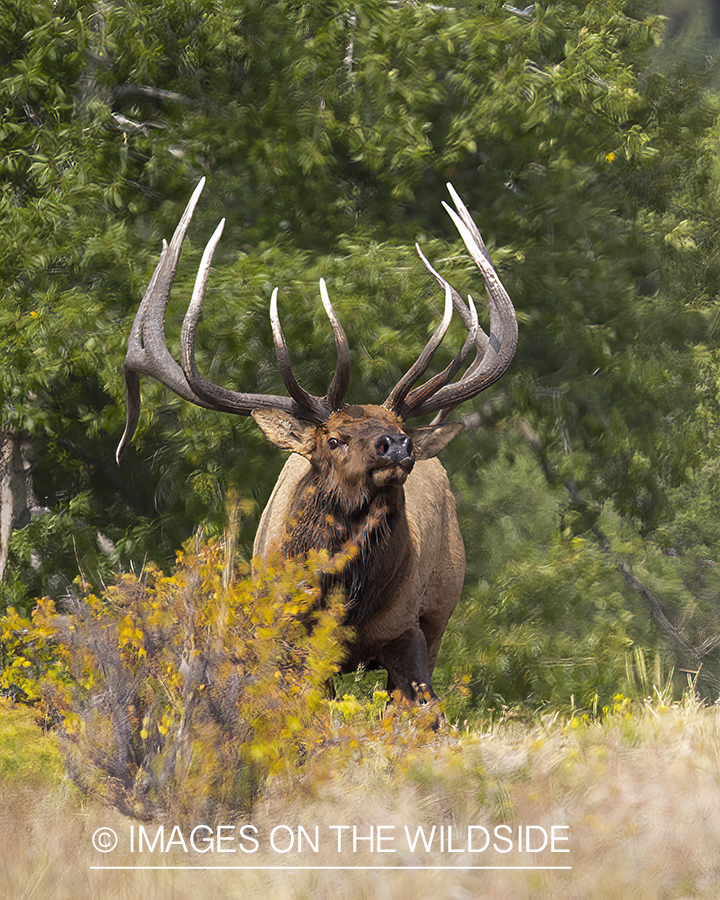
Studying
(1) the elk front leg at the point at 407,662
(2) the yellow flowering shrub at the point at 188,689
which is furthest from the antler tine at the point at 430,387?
(2) the yellow flowering shrub at the point at 188,689

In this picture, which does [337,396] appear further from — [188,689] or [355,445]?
[188,689]

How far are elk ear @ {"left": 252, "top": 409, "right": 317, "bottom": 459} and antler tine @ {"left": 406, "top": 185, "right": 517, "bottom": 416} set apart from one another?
757 mm

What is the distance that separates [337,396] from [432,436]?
674mm

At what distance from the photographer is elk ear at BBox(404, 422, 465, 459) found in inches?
254

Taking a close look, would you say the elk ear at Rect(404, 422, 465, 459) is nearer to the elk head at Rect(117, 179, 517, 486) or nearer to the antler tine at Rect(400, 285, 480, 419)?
the elk head at Rect(117, 179, 517, 486)

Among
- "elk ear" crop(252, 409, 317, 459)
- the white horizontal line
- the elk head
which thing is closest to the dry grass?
the white horizontal line

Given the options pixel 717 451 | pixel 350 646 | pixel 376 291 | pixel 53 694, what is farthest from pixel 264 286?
pixel 717 451

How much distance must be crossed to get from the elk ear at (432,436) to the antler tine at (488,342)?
11 cm

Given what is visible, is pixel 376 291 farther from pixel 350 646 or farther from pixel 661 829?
pixel 661 829

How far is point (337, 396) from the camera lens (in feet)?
20.2

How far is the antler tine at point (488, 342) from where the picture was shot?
6.53 m

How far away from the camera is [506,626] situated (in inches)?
454

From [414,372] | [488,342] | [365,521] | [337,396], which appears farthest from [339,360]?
[488,342]

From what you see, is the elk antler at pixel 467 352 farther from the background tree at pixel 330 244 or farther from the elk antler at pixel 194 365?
the background tree at pixel 330 244
